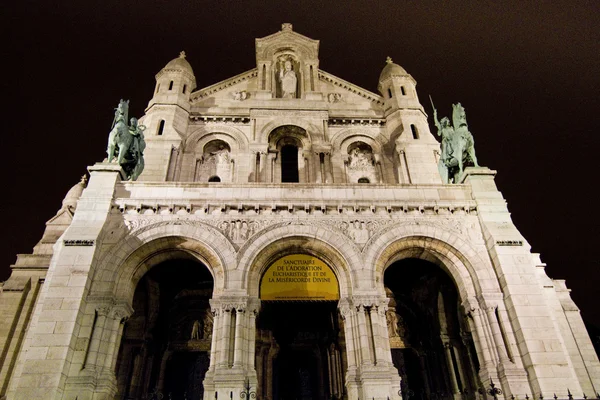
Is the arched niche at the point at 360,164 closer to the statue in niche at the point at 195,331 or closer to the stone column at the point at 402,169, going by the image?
the stone column at the point at 402,169

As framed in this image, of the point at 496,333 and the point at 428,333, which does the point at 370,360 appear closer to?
the point at 496,333

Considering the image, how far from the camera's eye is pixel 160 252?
15.1 metres

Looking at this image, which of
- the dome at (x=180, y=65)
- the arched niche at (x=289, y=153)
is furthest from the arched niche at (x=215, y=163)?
the dome at (x=180, y=65)

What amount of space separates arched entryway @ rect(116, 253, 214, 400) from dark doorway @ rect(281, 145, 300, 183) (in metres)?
8.56

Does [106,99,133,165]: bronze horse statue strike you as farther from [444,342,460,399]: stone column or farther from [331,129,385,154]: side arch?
[444,342,460,399]: stone column

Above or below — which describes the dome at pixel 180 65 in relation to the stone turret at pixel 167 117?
above

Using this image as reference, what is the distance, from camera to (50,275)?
1342cm

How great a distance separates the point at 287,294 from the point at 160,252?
4.68m

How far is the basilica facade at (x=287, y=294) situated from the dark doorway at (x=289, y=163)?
5.66ft

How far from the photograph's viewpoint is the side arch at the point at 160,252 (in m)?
14.0

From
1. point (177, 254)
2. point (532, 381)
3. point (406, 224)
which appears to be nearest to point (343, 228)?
point (406, 224)

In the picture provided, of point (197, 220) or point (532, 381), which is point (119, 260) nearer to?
point (197, 220)

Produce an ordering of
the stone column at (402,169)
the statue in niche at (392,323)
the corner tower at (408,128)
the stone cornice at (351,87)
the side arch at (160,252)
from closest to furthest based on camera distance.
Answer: the side arch at (160,252), the statue in niche at (392,323), the stone column at (402,169), the corner tower at (408,128), the stone cornice at (351,87)

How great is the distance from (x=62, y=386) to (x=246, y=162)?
14385mm
